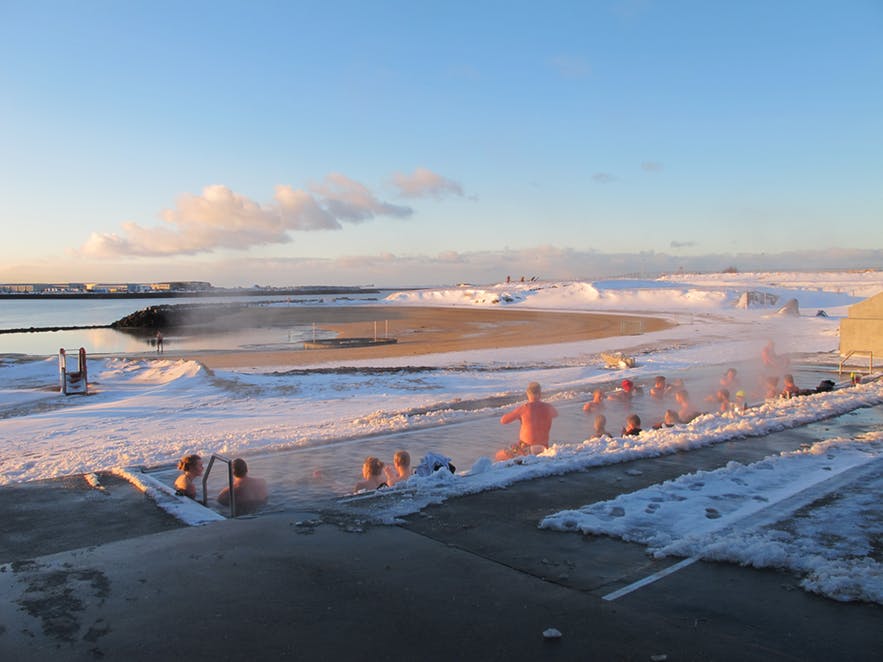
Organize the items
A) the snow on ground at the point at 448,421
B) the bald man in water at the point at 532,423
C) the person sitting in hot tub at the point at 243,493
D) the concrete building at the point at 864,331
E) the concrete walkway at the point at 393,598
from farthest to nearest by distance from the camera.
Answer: the concrete building at the point at 864,331
the bald man in water at the point at 532,423
the person sitting in hot tub at the point at 243,493
the snow on ground at the point at 448,421
the concrete walkway at the point at 393,598

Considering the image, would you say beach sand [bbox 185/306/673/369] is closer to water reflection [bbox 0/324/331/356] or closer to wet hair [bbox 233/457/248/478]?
water reflection [bbox 0/324/331/356]

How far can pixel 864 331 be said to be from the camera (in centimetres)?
1866

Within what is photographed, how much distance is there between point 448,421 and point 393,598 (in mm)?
7828

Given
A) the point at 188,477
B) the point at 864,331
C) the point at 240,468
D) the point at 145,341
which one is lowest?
the point at 145,341

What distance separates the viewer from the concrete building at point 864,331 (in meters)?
18.1

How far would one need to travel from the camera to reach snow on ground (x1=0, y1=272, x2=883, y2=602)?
17.3ft

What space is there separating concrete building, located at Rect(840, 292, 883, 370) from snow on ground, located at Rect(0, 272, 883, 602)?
376 cm

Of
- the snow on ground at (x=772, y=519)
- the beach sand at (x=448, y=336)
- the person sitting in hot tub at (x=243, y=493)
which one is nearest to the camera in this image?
the snow on ground at (x=772, y=519)

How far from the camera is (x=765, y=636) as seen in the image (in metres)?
3.66

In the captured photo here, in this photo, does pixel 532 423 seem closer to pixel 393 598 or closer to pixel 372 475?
pixel 372 475

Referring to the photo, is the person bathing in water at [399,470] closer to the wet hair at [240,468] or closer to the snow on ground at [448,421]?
the snow on ground at [448,421]

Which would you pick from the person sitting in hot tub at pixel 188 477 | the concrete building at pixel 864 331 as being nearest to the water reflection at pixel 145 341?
the concrete building at pixel 864 331

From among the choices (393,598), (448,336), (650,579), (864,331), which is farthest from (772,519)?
(448,336)

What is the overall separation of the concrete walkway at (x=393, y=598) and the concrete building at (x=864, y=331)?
1621cm
